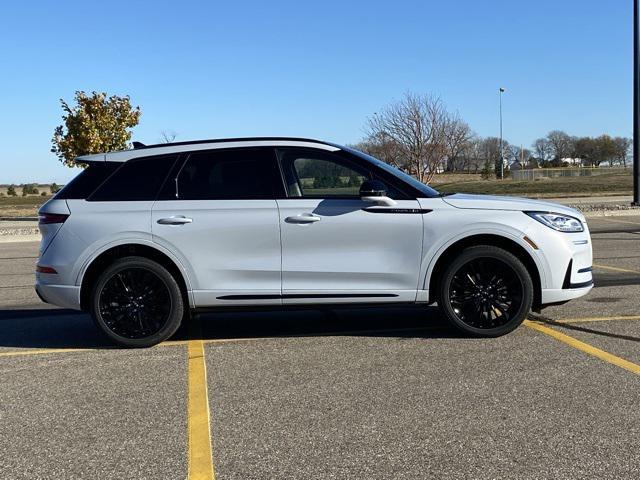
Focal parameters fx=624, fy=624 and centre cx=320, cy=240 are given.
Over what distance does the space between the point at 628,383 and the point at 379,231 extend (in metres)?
2.21

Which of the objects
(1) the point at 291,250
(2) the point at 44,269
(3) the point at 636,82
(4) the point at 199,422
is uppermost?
(3) the point at 636,82

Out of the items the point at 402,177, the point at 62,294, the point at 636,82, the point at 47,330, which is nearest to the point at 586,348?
the point at 402,177

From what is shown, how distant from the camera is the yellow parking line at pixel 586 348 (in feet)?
15.4

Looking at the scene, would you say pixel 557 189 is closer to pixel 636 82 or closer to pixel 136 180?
pixel 636 82

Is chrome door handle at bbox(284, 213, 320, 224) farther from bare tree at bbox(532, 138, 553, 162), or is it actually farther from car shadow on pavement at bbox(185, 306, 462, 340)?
bare tree at bbox(532, 138, 553, 162)

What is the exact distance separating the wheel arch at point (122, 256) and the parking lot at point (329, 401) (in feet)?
1.75

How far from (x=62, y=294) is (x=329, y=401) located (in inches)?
107

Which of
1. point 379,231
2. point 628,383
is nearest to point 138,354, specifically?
point 379,231

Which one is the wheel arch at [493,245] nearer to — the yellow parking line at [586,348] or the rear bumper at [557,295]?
the rear bumper at [557,295]

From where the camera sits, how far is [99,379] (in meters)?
4.73

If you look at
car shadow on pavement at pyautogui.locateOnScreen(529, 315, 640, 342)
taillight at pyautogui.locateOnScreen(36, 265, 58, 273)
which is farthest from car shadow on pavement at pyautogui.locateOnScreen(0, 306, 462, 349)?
car shadow on pavement at pyautogui.locateOnScreen(529, 315, 640, 342)

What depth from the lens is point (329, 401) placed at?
13.6 feet

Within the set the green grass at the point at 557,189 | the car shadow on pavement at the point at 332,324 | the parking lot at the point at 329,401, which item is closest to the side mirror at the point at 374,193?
the car shadow on pavement at the point at 332,324

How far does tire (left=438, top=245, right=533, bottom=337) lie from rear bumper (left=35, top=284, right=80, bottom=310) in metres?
3.18
